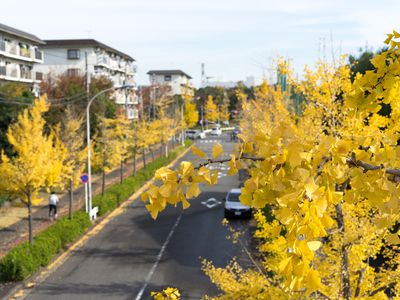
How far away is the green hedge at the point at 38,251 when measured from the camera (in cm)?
1438

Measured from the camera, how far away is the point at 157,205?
2.43 metres

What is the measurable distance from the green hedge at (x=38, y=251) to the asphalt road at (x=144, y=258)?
65 cm

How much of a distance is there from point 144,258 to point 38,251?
387 centimetres

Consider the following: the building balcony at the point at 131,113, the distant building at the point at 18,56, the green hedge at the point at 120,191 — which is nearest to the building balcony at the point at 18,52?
the distant building at the point at 18,56

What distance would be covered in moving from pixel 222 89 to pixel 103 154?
2585 inches

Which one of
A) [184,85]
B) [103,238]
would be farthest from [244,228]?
[184,85]

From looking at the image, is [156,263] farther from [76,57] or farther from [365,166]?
[76,57]

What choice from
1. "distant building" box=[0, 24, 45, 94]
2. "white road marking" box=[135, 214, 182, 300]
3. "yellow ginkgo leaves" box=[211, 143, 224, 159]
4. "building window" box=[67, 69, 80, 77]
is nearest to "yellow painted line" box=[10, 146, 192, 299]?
"white road marking" box=[135, 214, 182, 300]

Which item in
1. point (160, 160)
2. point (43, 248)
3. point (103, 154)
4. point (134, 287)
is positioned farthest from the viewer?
point (160, 160)

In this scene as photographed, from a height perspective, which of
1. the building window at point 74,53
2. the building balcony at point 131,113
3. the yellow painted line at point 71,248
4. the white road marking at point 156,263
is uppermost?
the building window at point 74,53

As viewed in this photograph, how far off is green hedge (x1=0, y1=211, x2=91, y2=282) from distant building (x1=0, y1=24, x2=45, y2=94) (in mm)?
18506

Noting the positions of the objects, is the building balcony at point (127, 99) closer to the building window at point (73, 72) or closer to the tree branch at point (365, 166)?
the building window at point (73, 72)

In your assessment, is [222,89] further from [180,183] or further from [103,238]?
[180,183]

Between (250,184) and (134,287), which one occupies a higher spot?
(250,184)
